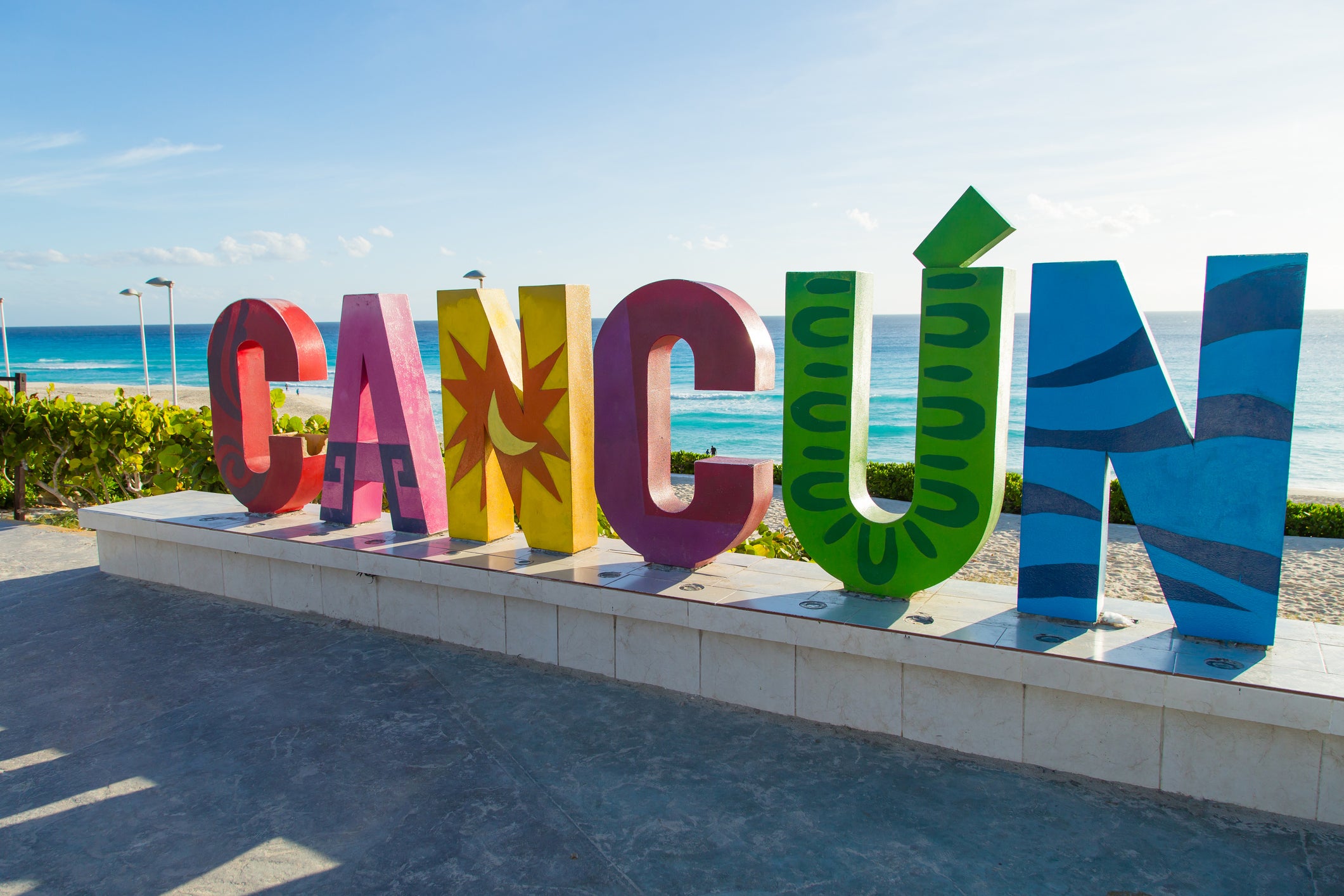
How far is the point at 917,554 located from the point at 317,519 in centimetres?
632

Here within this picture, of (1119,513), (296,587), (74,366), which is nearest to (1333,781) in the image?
(296,587)

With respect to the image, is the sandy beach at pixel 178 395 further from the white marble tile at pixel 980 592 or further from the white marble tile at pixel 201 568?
the white marble tile at pixel 980 592

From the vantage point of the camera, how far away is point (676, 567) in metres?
6.95

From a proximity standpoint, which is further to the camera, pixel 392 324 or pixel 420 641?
pixel 392 324

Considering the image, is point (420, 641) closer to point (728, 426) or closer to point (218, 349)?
point (218, 349)

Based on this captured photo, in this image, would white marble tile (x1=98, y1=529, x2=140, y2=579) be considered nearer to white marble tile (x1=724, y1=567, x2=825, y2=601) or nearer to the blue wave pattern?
white marble tile (x1=724, y1=567, x2=825, y2=601)

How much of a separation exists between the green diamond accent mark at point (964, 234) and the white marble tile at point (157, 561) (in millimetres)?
8265

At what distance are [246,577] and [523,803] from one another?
5.21 meters

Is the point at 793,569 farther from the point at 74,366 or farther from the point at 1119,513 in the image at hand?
the point at 74,366

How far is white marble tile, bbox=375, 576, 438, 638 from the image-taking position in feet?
24.6

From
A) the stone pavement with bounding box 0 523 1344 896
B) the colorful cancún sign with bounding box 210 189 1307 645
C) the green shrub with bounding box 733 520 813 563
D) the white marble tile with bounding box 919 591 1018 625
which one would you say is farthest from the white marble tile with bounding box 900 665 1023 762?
the green shrub with bounding box 733 520 813 563

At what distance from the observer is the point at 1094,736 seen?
16.3 feet

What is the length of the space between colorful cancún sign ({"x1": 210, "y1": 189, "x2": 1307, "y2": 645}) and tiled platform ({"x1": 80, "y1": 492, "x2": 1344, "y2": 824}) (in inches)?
12.3

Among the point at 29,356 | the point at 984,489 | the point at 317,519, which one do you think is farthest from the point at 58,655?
the point at 29,356
